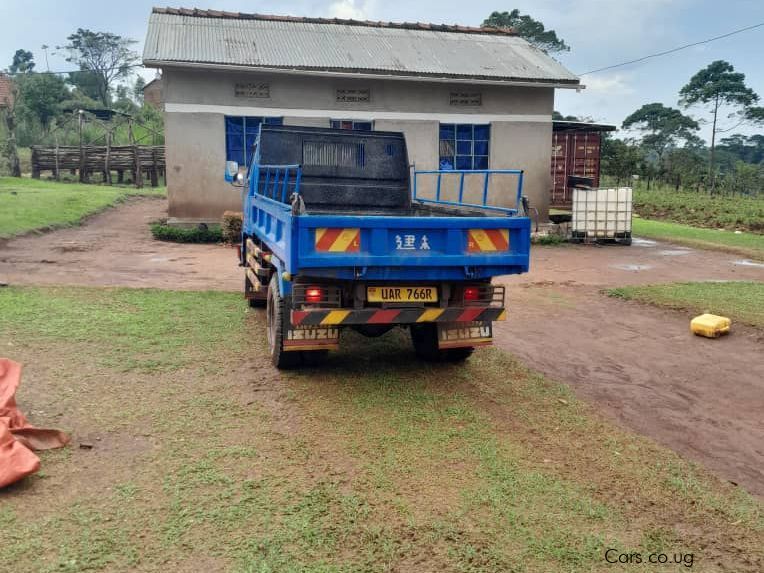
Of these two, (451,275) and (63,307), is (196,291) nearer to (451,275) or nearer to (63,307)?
(63,307)

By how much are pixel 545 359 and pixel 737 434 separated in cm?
207

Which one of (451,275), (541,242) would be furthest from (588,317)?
(541,242)

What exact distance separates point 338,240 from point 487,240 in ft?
3.95

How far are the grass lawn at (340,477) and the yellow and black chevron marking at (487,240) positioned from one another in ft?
3.75

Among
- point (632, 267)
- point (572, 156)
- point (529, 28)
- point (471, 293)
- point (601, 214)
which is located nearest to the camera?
point (471, 293)

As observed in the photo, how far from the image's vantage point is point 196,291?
921 centimetres

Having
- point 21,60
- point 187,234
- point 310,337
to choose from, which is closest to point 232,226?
point 187,234

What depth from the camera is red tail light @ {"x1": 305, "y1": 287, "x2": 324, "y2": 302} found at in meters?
5.09

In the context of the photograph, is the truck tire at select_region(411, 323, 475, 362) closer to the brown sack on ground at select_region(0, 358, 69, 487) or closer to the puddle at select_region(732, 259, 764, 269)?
the brown sack on ground at select_region(0, 358, 69, 487)

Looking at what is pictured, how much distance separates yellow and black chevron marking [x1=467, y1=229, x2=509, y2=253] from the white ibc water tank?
11.9 metres

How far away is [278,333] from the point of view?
Result: 5.55m

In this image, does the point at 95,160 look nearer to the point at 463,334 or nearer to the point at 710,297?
the point at 710,297

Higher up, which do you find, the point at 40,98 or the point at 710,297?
the point at 40,98

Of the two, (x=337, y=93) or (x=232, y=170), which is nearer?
(x=232, y=170)
